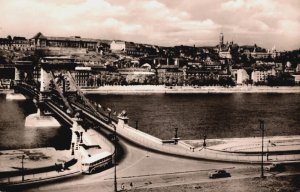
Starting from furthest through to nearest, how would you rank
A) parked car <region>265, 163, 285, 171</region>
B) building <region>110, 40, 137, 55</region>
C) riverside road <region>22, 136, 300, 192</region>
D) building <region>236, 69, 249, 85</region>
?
building <region>110, 40, 137, 55</region>, building <region>236, 69, 249, 85</region>, parked car <region>265, 163, 285, 171</region>, riverside road <region>22, 136, 300, 192</region>

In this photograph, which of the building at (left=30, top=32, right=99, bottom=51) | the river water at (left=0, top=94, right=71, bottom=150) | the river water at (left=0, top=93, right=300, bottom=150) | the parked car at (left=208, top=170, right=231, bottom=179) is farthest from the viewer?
the building at (left=30, top=32, right=99, bottom=51)

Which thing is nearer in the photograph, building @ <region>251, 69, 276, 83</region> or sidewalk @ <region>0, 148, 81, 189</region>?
sidewalk @ <region>0, 148, 81, 189</region>

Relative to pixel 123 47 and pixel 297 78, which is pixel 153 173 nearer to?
pixel 297 78

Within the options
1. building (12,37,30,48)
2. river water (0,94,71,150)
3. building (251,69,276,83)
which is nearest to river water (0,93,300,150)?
river water (0,94,71,150)

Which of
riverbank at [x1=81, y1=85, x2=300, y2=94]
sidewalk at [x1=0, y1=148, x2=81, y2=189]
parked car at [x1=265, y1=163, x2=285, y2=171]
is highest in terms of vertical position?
parked car at [x1=265, y1=163, x2=285, y2=171]

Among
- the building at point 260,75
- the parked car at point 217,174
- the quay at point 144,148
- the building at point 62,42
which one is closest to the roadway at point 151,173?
the parked car at point 217,174

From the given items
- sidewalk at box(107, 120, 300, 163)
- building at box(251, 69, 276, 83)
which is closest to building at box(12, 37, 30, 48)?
building at box(251, 69, 276, 83)

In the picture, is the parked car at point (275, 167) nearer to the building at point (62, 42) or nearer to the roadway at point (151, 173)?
the roadway at point (151, 173)

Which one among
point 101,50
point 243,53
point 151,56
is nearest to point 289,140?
point 101,50

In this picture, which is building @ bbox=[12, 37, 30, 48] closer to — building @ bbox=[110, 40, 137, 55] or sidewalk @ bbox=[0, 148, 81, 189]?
building @ bbox=[110, 40, 137, 55]

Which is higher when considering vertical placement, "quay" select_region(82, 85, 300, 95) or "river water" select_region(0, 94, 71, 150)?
"river water" select_region(0, 94, 71, 150)
